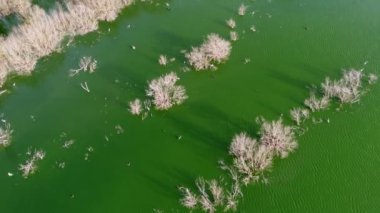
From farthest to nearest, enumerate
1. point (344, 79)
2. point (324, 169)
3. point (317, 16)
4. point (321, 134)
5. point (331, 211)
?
point (317, 16) → point (344, 79) → point (321, 134) → point (324, 169) → point (331, 211)

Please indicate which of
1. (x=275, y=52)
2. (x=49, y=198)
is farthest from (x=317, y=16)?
(x=49, y=198)

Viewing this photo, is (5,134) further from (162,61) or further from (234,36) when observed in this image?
(234,36)

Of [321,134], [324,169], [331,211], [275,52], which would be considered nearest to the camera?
[331,211]

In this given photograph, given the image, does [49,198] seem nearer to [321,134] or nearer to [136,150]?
[136,150]

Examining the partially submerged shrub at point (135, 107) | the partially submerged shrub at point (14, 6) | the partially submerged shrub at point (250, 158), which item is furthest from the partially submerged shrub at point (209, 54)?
the partially submerged shrub at point (14, 6)

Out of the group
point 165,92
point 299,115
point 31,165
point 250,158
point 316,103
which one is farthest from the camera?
point 165,92

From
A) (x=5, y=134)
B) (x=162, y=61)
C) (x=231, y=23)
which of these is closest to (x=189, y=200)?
(x=162, y=61)

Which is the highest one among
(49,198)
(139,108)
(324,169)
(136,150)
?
(139,108)

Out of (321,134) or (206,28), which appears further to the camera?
(206,28)
